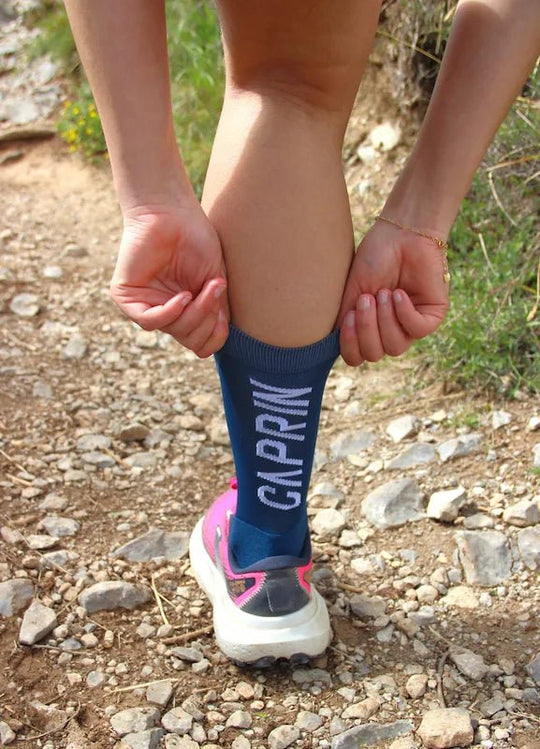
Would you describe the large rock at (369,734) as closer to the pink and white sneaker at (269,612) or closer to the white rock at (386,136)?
the pink and white sneaker at (269,612)

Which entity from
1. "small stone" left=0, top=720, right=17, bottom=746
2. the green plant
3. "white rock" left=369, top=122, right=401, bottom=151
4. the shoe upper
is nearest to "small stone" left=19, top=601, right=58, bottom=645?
"small stone" left=0, top=720, right=17, bottom=746

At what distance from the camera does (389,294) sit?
1227 mm

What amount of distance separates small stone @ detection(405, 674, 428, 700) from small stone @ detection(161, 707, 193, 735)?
0.32 metres

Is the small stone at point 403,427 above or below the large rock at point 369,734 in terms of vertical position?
above

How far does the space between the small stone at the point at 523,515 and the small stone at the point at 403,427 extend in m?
0.30

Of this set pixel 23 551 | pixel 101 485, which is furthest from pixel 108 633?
pixel 101 485

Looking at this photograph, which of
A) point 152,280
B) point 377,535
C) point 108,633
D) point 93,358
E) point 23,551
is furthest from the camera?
point 93,358

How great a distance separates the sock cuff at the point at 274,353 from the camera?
1.21 metres

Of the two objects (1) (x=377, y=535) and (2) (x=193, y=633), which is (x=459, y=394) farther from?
(2) (x=193, y=633)

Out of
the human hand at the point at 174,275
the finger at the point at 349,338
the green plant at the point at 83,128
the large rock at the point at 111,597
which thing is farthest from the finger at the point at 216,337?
the green plant at the point at 83,128

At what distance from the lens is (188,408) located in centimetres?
201

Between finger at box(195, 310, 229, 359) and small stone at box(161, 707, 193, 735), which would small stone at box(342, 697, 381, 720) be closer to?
small stone at box(161, 707, 193, 735)

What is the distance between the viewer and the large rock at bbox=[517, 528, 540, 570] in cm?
152

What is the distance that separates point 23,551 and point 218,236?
68cm
